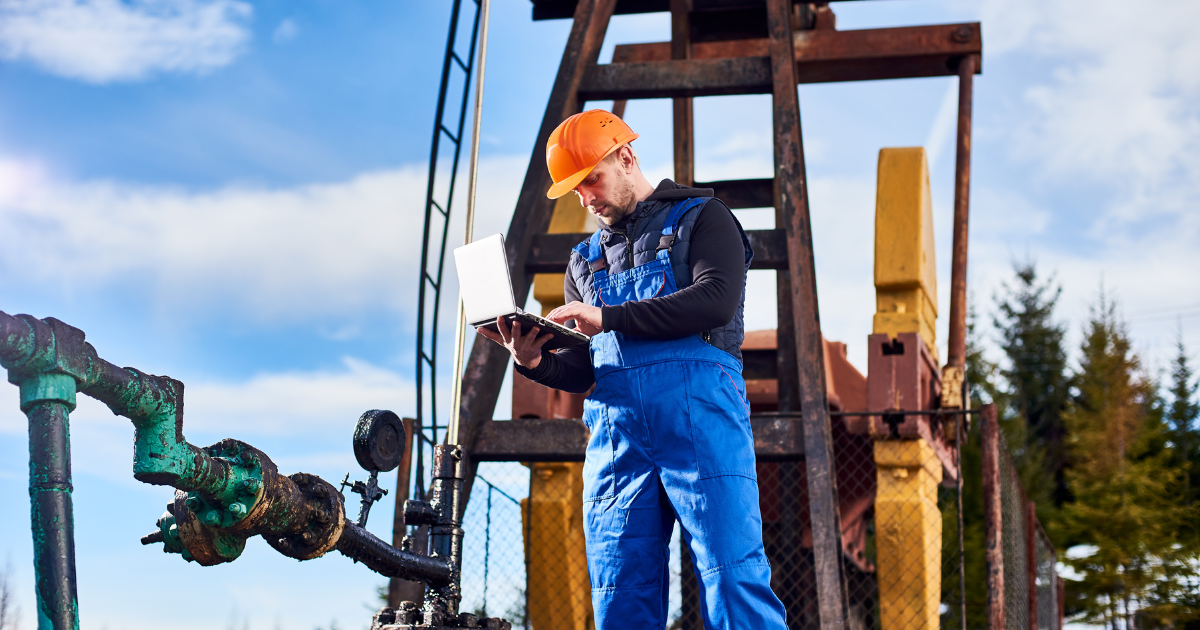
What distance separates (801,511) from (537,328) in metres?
4.52

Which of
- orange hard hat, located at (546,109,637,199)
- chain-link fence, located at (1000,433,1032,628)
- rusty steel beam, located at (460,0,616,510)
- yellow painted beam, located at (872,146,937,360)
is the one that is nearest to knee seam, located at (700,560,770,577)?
orange hard hat, located at (546,109,637,199)

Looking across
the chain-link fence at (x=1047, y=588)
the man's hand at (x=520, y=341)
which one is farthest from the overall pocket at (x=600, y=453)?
the chain-link fence at (x=1047, y=588)

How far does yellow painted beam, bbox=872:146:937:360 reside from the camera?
263 inches

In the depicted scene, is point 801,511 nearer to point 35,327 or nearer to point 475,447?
point 475,447

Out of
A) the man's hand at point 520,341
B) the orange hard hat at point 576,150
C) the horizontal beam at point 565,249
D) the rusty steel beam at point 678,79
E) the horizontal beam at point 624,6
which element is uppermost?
the horizontal beam at point 624,6

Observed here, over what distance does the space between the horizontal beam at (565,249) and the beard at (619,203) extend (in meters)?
2.14

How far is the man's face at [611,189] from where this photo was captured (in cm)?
311

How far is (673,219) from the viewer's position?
121 inches

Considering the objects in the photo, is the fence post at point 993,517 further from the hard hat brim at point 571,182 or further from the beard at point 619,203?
the hard hat brim at point 571,182

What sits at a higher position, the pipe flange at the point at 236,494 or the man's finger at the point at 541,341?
the man's finger at the point at 541,341

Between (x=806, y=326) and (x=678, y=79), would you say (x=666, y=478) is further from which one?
(x=678, y=79)

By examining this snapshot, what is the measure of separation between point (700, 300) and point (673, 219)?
1.01 feet

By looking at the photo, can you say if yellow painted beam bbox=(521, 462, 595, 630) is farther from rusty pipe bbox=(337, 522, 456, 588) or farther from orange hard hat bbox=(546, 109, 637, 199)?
orange hard hat bbox=(546, 109, 637, 199)

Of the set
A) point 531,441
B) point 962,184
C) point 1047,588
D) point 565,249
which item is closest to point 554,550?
point 531,441
